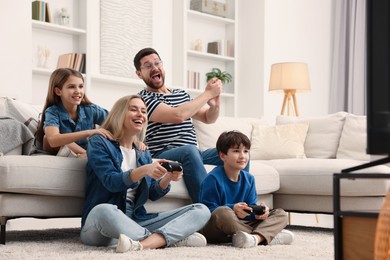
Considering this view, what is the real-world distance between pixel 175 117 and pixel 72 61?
2.76 metres

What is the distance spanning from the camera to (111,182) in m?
2.57

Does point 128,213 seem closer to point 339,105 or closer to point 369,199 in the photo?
point 369,199

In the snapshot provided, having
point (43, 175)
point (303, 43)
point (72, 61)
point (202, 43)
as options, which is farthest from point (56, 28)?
point (43, 175)

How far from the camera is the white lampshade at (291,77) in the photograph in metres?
5.95

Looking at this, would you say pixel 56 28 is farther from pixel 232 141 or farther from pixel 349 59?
pixel 349 59

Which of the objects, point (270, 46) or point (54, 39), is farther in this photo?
point (270, 46)

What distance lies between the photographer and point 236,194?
2949 mm

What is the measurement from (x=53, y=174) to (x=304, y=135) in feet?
7.27

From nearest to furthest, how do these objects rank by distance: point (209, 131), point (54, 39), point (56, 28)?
point (209, 131) → point (56, 28) → point (54, 39)

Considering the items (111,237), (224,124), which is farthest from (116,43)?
(111,237)

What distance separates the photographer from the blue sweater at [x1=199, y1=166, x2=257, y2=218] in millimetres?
2898

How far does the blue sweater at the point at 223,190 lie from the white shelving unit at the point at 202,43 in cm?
360

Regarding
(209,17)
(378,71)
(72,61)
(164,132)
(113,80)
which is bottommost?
(164,132)

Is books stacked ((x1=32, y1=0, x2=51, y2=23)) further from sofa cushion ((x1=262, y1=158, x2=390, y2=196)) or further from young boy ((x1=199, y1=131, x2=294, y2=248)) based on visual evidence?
young boy ((x1=199, y1=131, x2=294, y2=248))
